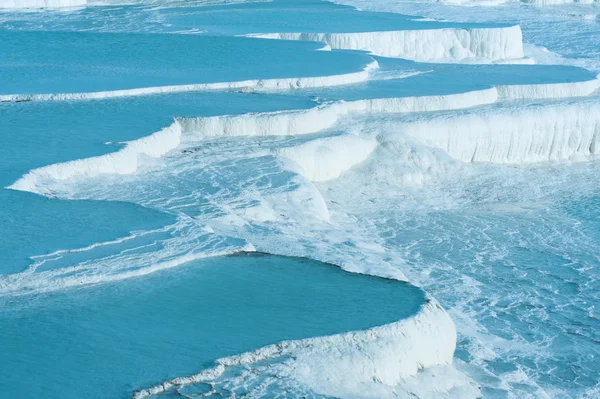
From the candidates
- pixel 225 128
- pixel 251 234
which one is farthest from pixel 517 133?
pixel 251 234

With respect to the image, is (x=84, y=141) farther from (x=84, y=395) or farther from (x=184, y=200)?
(x=84, y=395)

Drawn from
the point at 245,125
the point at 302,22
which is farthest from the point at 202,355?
the point at 302,22

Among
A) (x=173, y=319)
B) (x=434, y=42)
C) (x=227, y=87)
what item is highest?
(x=227, y=87)

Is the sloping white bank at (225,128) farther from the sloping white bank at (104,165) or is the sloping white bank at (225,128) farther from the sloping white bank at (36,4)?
the sloping white bank at (36,4)

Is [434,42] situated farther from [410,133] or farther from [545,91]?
[410,133]

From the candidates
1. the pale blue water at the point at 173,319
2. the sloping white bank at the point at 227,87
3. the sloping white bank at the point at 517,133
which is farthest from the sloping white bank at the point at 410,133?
the pale blue water at the point at 173,319
